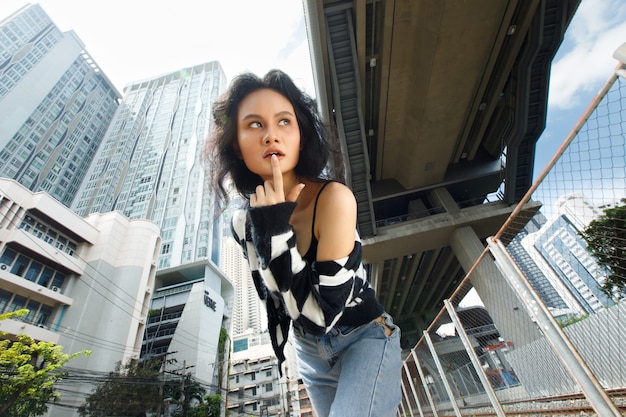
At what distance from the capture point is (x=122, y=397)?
16.9m

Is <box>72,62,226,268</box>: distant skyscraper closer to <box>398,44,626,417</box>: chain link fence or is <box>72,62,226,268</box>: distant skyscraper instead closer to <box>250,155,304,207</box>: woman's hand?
<box>398,44,626,417</box>: chain link fence

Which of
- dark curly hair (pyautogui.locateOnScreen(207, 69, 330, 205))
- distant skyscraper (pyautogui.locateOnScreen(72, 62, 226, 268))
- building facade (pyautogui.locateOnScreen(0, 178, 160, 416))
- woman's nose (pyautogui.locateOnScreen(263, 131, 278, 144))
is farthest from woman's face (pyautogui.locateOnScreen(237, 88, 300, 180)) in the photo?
distant skyscraper (pyautogui.locateOnScreen(72, 62, 226, 268))

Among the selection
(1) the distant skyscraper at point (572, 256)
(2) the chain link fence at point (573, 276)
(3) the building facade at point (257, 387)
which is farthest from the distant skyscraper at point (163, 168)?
(1) the distant skyscraper at point (572, 256)

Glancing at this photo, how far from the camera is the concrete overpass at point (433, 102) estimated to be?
7875mm

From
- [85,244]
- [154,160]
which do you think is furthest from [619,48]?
[154,160]

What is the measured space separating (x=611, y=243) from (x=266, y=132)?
262cm

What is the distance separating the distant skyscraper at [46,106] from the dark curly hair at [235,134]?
5114 cm

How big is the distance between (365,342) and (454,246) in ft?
41.8

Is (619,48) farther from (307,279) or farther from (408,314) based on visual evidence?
(408,314)

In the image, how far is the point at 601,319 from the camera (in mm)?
2404

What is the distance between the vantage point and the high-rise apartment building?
34156mm

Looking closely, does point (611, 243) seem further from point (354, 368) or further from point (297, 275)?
point (297, 275)

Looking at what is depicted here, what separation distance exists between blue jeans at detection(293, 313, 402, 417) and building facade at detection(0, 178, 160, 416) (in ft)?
74.7

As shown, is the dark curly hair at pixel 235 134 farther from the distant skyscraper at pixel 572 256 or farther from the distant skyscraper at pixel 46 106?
the distant skyscraper at pixel 46 106
